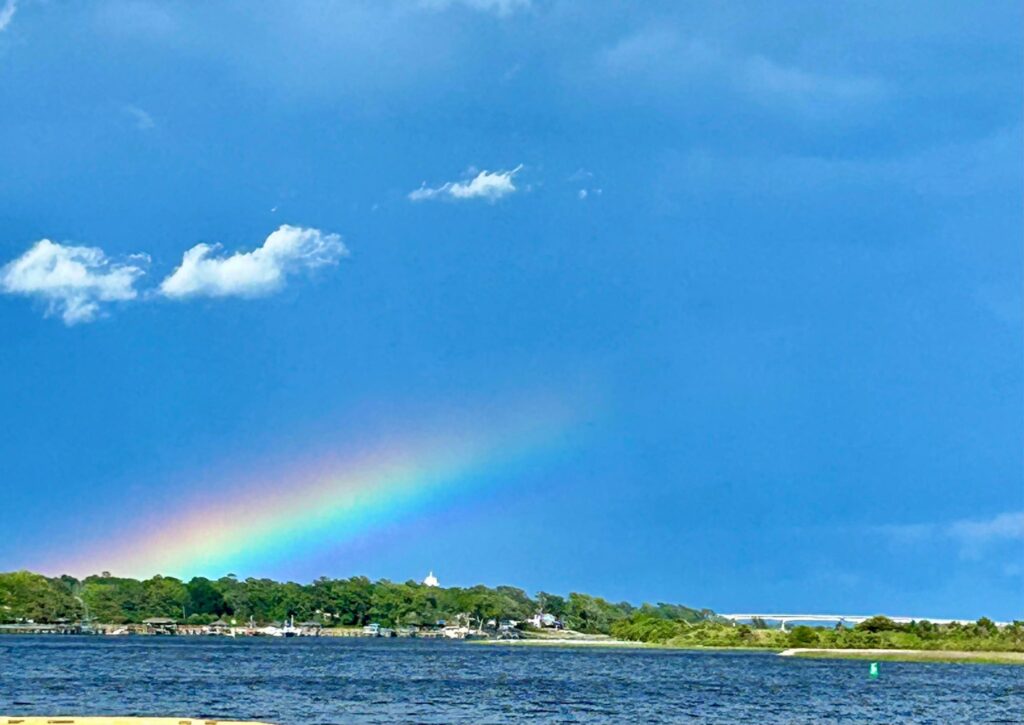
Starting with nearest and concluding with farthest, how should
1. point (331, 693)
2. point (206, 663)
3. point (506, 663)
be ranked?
point (331, 693) → point (206, 663) → point (506, 663)

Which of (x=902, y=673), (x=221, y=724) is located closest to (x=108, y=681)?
(x=221, y=724)

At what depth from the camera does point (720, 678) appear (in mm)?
131625

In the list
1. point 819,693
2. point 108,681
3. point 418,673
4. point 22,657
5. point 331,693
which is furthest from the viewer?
point 22,657

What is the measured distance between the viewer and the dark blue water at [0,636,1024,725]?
7431 centimetres

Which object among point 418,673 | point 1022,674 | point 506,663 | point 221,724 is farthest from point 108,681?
point 1022,674

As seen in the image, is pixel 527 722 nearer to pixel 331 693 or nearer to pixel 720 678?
pixel 331 693

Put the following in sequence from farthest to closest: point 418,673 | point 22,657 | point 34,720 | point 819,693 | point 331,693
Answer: point 22,657 < point 418,673 < point 819,693 < point 331,693 < point 34,720

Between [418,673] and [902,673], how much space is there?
63.0 m

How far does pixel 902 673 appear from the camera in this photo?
506 feet

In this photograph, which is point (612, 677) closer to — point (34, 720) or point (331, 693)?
point (331, 693)

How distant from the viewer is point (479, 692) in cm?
9719

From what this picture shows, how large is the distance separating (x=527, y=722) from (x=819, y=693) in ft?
151

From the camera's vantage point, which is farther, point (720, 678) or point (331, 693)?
point (720, 678)

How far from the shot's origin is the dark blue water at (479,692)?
→ 74.3 meters
